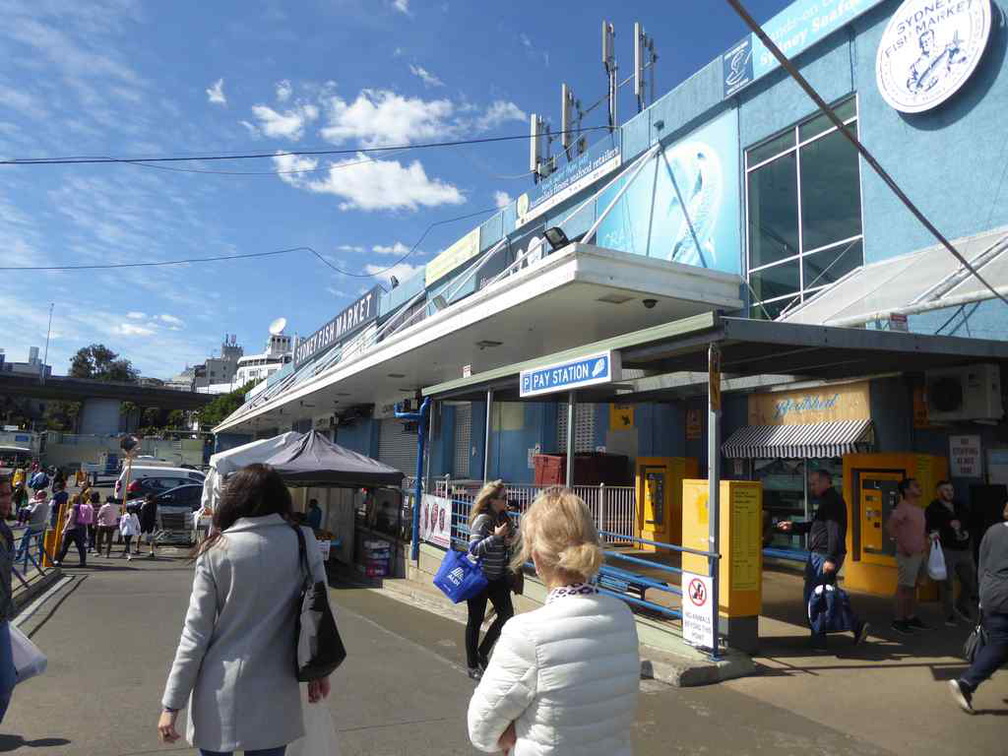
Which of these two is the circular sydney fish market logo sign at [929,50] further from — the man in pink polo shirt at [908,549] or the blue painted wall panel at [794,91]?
the man in pink polo shirt at [908,549]

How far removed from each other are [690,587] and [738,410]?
6.70 meters

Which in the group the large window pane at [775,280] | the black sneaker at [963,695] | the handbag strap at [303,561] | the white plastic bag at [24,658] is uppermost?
the large window pane at [775,280]

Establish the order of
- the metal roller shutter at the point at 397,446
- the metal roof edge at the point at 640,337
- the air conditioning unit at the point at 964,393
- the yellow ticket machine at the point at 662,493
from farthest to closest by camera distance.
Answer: the metal roller shutter at the point at 397,446 → the yellow ticket machine at the point at 662,493 → the air conditioning unit at the point at 964,393 → the metal roof edge at the point at 640,337

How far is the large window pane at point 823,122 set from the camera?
11188 mm

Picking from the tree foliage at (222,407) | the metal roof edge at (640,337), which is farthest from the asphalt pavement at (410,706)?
the tree foliage at (222,407)

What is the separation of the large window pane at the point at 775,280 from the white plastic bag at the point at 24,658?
11.0 meters

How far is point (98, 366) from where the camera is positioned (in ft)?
327

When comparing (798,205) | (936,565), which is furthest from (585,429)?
(936,565)

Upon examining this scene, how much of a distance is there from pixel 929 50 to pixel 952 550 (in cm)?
658

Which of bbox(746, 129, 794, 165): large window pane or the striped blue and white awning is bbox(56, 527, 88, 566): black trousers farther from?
bbox(746, 129, 794, 165): large window pane

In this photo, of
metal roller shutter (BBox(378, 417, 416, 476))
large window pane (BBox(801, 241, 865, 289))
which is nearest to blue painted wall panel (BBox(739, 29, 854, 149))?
A: large window pane (BBox(801, 241, 865, 289))

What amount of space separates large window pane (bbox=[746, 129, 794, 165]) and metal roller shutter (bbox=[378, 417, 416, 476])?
13.4m

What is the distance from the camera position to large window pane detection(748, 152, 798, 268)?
12133mm

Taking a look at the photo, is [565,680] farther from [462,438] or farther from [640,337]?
[462,438]
